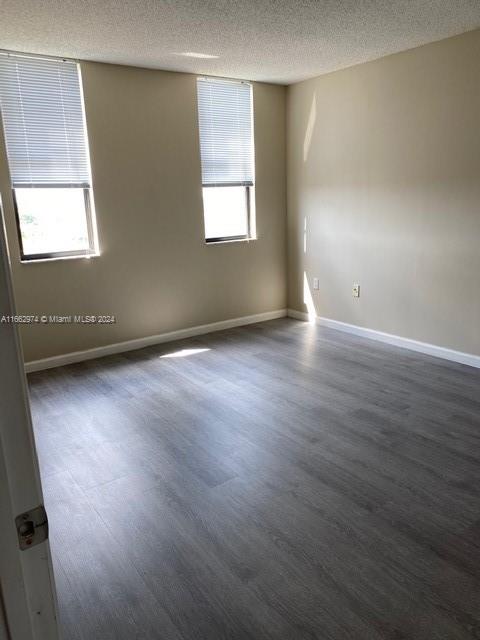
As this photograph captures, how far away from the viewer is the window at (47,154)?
12.1 feet

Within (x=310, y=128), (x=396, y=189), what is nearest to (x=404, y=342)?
(x=396, y=189)

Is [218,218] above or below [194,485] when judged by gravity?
above

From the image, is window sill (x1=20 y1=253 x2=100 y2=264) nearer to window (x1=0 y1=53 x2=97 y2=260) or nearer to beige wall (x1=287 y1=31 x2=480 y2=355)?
window (x1=0 y1=53 x2=97 y2=260)

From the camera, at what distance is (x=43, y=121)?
12.6 ft

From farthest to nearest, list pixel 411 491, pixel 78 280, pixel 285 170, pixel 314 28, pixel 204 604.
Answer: pixel 285 170
pixel 78 280
pixel 314 28
pixel 411 491
pixel 204 604

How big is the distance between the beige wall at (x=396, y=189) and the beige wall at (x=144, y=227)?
0.62 metres

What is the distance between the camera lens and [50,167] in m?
3.94

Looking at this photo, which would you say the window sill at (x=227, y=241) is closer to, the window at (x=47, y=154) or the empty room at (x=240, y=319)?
the empty room at (x=240, y=319)

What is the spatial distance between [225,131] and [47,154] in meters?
1.83

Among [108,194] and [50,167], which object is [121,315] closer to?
[108,194]

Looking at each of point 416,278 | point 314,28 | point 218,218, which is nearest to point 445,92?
point 314,28

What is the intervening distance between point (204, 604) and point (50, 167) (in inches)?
137

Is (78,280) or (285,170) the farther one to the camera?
(285,170)

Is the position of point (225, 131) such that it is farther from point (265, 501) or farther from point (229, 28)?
point (265, 501)
